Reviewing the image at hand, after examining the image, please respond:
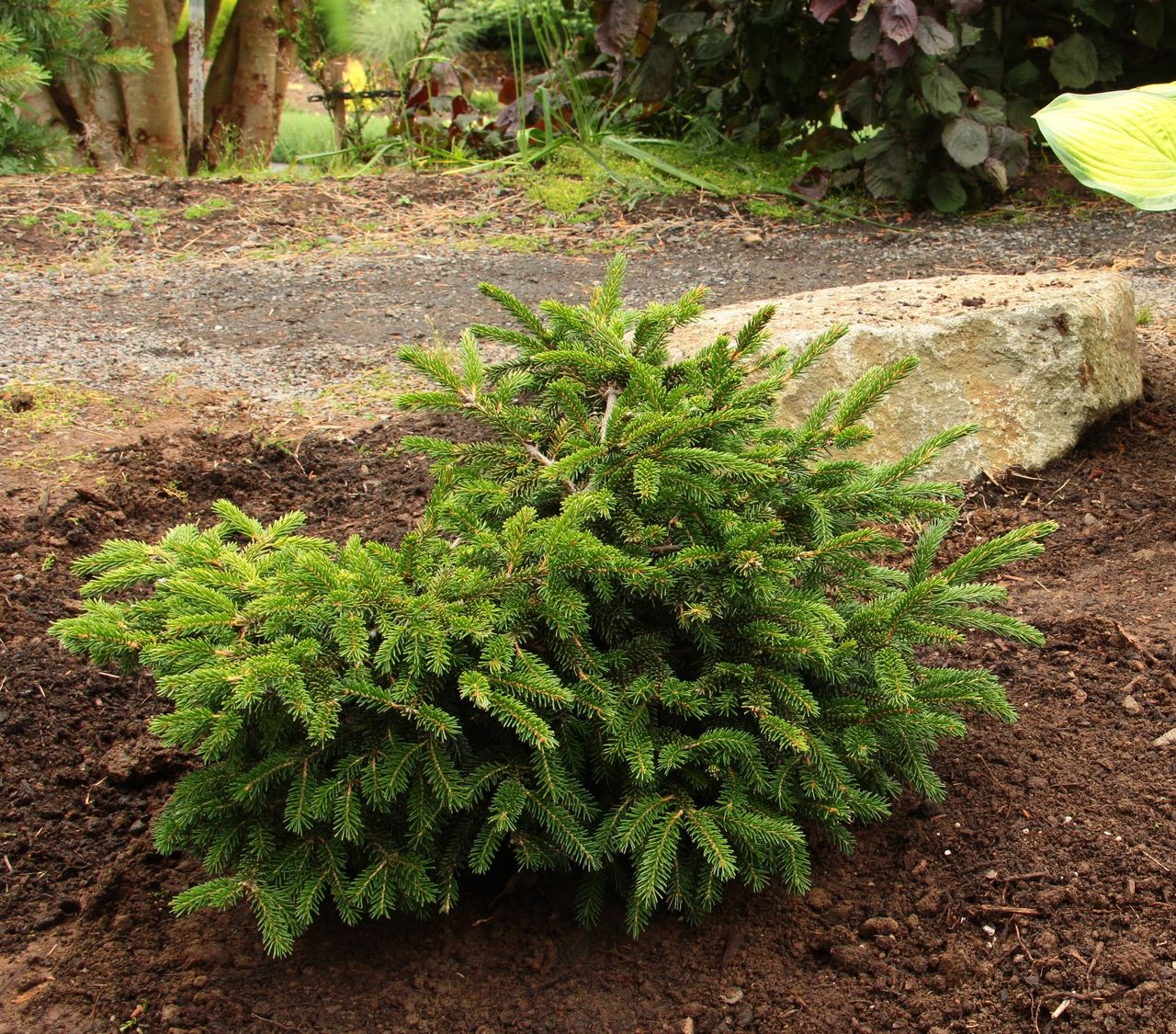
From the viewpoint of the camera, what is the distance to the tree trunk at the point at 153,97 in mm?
7457

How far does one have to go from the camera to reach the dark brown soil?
1932 millimetres

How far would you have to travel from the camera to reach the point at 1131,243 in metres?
5.29

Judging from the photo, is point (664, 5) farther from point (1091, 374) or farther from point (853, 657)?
point (853, 657)

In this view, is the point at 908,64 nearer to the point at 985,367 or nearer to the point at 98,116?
the point at 985,367

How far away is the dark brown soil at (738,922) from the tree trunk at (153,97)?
606 centimetres

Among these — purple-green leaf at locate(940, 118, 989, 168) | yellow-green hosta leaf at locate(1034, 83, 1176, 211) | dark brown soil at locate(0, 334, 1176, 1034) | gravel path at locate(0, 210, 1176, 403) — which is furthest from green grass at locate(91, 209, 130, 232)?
yellow-green hosta leaf at locate(1034, 83, 1176, 211)

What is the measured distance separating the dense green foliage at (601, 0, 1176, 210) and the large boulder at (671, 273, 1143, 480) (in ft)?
6.66

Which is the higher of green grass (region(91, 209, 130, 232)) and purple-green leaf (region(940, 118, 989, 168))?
purple-green leaf (region(940, 118, 989, 168))

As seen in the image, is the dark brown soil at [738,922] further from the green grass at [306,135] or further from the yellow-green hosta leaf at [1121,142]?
the green grass at [306,135]

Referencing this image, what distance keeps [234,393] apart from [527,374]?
2.24 m

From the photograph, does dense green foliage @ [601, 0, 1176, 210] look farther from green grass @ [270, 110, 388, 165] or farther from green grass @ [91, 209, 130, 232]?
green grass @ [270, 110, 388, 165]

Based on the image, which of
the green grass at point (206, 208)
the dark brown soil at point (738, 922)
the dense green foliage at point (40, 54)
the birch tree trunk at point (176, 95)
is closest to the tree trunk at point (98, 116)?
the birch tree trunk at point (176, 95)

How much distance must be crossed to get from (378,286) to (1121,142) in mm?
3631

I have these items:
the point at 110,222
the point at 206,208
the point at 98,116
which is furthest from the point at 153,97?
the point at 110,222
